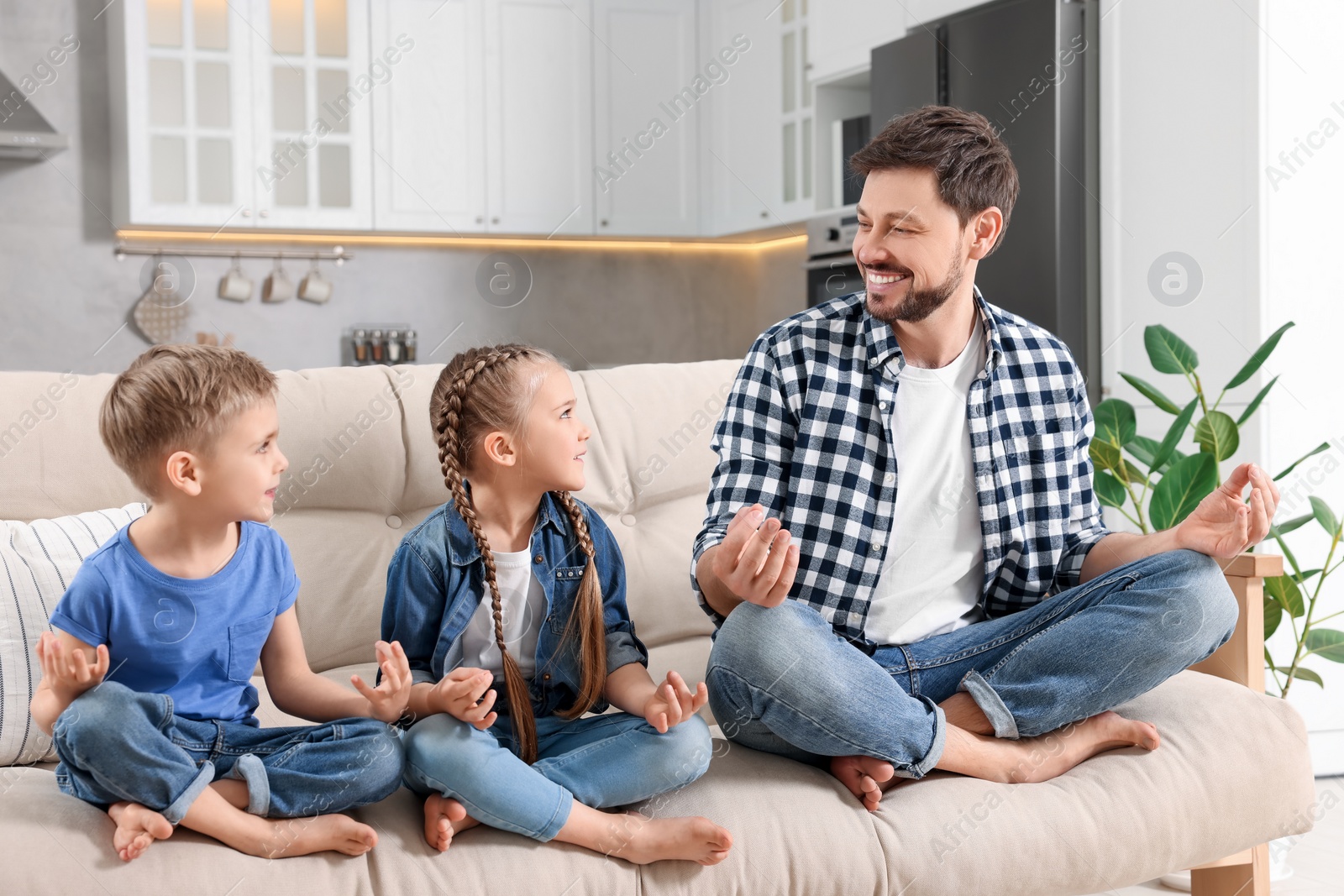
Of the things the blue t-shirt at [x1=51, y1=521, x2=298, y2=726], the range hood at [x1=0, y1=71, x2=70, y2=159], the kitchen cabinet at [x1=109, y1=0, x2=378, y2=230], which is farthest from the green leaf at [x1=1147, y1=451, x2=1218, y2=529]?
the range hood at [x1=0, y1=71, x2=70, y2=159]

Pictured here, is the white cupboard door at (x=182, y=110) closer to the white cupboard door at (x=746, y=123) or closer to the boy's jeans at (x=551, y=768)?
the white cupboard door at (x=746, y=123)

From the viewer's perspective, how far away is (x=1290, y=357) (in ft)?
8.52

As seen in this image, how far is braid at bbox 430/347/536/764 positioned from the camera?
4.59ft

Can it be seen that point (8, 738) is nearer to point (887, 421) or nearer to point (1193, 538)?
point (887, 421)

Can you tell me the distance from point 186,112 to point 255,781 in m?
3.17

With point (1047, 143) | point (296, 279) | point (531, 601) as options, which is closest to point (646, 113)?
point (296, 279)

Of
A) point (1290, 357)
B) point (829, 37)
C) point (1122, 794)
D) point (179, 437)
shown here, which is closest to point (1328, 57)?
point (1290, 357)

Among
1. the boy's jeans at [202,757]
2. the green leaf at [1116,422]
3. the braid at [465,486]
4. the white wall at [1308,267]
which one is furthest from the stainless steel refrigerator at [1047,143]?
the boy's jeans at [202,757]

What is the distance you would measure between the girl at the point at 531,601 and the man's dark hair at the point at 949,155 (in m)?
0.55

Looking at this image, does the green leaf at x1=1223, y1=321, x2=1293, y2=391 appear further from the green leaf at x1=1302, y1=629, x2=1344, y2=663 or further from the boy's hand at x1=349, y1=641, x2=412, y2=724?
the boy's hand at x1=349, y1=641, x2=412, y2=724

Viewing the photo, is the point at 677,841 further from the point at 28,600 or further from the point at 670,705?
the point at 28,600

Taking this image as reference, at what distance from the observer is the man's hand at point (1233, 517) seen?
143 cm

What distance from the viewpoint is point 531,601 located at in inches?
58.3

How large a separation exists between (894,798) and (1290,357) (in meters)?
1.76
